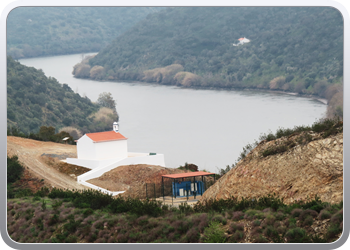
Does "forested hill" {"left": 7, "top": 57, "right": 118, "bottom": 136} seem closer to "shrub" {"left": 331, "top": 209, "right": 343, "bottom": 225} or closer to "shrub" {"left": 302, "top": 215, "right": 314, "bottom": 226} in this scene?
"shrub" {"left": 302, "top": 215, "right": 314, "bottom": 226}

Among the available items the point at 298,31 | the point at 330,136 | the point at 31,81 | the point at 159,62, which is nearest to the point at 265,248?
the point at 330,136

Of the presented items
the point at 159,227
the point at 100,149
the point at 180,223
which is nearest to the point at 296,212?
the point at 180,223

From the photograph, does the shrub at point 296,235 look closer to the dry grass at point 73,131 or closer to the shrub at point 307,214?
the shrub at point 307,214

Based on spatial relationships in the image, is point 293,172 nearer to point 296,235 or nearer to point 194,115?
point 296,235

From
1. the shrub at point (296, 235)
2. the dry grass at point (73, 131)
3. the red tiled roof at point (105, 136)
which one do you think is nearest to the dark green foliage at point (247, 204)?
the shrub at point (296, 235)

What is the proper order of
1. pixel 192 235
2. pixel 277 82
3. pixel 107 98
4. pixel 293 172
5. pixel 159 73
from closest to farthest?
pixel 192 235
pixel 293 172
pixel 159 73
pixel 277 82
pixel 107 98

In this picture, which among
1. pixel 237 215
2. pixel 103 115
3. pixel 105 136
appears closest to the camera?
pixel 237 215
